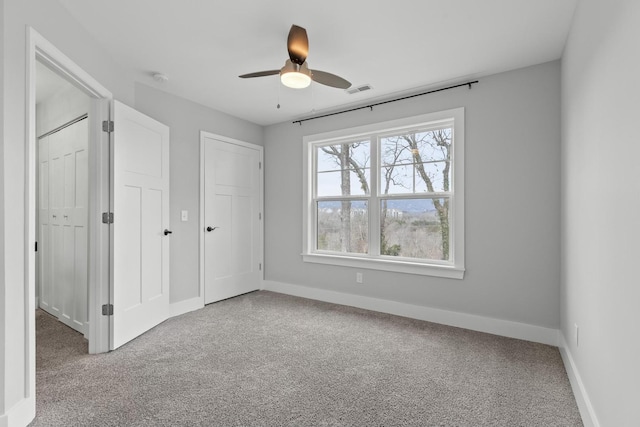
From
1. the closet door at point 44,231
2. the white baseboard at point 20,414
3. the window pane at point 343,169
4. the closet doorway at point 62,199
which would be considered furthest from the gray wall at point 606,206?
the closet door at point 44,231

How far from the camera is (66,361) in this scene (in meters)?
2.53

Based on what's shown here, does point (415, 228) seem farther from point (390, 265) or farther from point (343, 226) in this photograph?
point (343, 226)

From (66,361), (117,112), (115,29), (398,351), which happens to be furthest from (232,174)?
(398,351)

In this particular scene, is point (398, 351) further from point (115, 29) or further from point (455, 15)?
point (115, 29)

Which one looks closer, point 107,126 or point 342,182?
point 107,126

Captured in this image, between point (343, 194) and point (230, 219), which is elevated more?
point (343, 194)

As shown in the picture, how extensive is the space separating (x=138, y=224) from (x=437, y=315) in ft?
10.4

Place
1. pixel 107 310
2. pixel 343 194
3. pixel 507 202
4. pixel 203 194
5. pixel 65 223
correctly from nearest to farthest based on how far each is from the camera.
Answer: pixel 107 310 < pixel 507 202 < pixel 65 223 < pixel 203 194 < pixel 343 194

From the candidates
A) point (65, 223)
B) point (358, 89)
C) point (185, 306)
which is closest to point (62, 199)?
point (65, 223)

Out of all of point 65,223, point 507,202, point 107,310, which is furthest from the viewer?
point 65,223

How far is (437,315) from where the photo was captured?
135 inches

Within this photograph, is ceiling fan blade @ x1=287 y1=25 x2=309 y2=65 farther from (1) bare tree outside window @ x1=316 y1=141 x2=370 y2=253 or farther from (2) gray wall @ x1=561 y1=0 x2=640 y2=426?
(1) bare tree outside window @ x1=316 y1=141 x2=370 y2=253

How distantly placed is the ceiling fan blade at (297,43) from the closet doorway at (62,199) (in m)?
1.99

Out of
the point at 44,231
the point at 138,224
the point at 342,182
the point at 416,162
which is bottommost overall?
the point at 44,231
